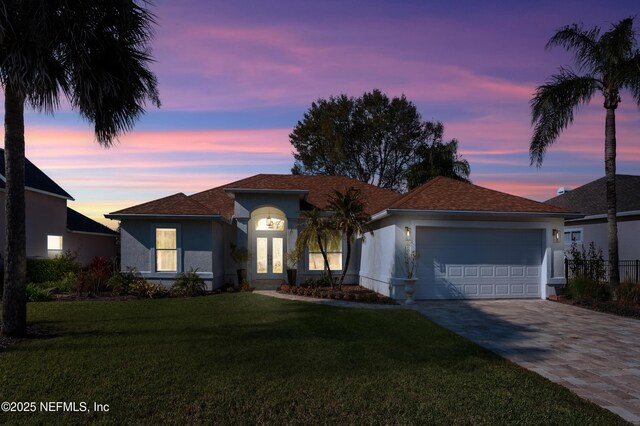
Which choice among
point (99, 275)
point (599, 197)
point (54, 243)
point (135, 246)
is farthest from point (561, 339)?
A: point (54, 243)

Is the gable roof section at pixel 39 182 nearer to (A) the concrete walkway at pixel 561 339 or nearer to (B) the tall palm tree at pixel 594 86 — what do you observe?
(A) the concrete walkway at pixel 561 339

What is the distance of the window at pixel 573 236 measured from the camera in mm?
22489

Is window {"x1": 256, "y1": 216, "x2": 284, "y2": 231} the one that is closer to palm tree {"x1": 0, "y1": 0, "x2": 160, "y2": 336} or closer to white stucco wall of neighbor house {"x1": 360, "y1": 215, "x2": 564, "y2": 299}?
white stucco wall of neighbor house {"x1": 360, "y1": 215, "x2": 564, "y2": 299}

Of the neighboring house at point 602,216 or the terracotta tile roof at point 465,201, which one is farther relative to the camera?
the neighboring house at point 602,216

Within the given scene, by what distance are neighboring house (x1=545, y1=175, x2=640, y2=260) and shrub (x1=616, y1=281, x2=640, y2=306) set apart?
3.73 meters

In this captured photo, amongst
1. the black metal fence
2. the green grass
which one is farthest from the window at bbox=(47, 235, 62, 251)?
the black metal fence

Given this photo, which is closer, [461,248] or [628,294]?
[628,294]

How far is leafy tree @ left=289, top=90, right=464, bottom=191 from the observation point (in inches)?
1405

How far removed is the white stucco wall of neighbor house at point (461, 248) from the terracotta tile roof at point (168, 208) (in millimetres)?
7017

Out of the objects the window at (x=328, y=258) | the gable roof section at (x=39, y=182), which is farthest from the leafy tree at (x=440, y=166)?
the gable roof section at (x=39, y=182)

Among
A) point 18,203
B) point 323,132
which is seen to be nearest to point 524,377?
point 18,203

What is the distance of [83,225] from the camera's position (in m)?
24.7

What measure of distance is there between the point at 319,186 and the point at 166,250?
881cm

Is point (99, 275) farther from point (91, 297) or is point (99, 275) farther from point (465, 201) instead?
point (465, 201)
